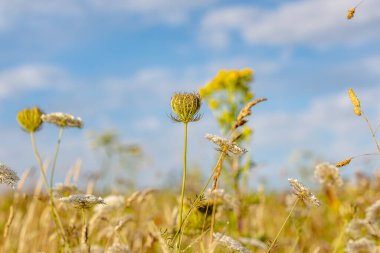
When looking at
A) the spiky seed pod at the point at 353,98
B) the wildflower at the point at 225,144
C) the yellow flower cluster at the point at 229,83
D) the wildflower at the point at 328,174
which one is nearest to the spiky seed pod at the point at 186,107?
the wildflower at the point at 225,144

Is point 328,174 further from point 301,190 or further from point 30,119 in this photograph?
point 30,119

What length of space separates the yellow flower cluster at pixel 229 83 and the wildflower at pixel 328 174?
2.31 meters

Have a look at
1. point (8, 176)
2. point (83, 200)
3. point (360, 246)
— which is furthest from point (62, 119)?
point (360, 246)

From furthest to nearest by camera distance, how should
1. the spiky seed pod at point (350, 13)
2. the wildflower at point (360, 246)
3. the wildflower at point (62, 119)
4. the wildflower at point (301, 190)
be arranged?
the wildflower at point (360, 246), the wildflower at point (62, 119), the wildflower at point (301, 190), the spiky seed pod at point (350, 13)

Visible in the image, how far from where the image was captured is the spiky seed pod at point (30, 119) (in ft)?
11.1

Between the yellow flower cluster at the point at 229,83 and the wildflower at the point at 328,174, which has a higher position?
the yellow flower cluster at the point at 229,83

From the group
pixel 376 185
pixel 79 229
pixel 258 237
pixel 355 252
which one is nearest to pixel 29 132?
pixel 79 229

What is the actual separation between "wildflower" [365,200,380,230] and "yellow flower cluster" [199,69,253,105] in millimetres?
2945

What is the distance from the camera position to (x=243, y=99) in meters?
6.55

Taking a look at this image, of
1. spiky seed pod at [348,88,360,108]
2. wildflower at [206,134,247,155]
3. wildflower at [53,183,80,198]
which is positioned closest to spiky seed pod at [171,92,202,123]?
wildflower at [206,134,247,155]

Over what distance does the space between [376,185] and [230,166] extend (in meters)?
2.56

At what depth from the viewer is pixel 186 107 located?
2754mm

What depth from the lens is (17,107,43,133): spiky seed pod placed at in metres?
3.39

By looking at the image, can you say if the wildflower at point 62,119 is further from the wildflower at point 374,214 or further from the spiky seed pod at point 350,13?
the wildflower at point 374,214
